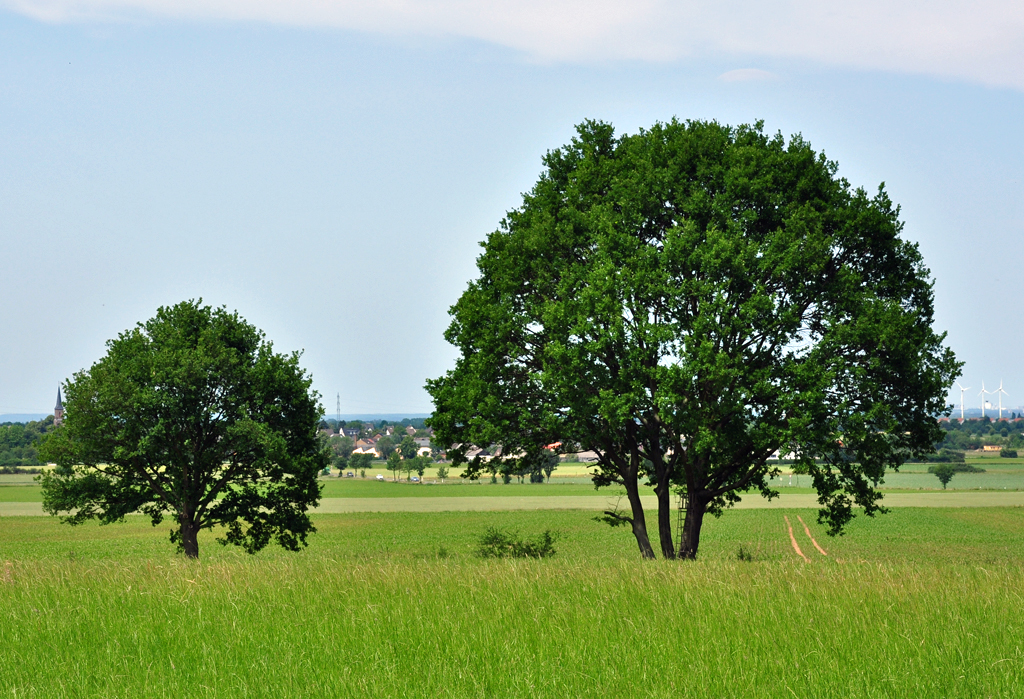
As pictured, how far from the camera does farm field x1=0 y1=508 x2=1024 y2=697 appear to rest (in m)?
8.17

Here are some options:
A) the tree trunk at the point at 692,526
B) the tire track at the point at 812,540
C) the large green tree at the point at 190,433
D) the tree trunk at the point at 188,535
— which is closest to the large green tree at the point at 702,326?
the tree trunk at the point at 692,526

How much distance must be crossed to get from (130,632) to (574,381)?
61.5 ft

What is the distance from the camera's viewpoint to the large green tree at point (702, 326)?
26.7 metres

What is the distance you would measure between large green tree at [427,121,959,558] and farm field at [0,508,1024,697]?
41.6ft

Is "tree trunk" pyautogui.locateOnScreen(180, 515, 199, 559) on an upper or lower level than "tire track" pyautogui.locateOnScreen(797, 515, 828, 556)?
upper

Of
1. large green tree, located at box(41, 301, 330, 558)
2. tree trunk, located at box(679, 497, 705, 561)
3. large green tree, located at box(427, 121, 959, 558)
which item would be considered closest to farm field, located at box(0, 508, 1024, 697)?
large green tree, located at box(427, 121, 959, 558)

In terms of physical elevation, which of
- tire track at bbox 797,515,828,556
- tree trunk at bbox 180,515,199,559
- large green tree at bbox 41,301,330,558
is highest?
large green tree at bbox 41,301,330,558

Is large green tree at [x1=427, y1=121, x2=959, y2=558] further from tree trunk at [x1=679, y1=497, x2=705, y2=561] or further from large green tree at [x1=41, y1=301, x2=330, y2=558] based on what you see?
large green tree at [x1=41, y1=301, x2=330, y2=558]

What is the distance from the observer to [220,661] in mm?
8898

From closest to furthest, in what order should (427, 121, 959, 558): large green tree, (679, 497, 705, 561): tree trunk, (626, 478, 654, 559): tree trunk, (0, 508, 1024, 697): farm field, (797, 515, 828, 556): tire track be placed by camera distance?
(0, 508, 1024, 697): farm field → (427, 121, 959, 558): large green tree → (679, 497, 705, 561): tree trunk → (626, 478, 654, 559): tree trunk → (797, 515, 828, 556): tire track

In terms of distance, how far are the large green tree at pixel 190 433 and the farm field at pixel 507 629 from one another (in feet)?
68.5

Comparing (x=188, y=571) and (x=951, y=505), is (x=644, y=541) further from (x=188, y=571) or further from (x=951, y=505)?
(x=951, y=505)

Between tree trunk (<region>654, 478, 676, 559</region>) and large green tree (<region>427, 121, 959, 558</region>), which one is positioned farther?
tree trunk (<region>654, 478, 676, 559</region>)

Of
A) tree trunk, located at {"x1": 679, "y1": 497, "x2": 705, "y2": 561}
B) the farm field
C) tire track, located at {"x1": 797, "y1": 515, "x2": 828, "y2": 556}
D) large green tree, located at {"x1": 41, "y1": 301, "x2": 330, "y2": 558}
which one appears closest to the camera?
the farm field
